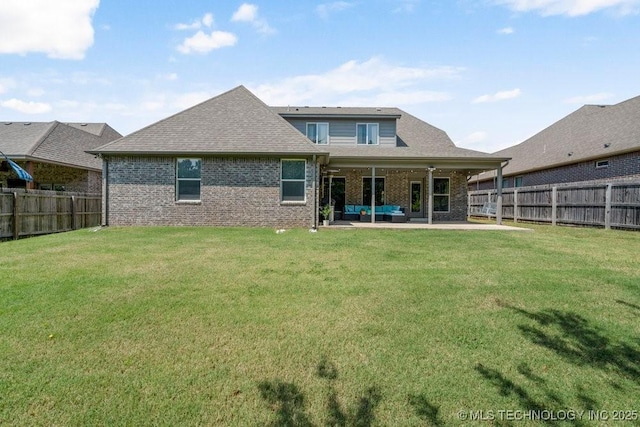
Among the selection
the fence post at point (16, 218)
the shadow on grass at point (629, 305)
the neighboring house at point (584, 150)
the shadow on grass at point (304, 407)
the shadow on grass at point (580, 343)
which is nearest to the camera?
the shadow on grass at point (304, 407)

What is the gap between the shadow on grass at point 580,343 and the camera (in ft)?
10.4

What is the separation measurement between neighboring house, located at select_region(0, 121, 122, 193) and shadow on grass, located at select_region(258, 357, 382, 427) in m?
19.2

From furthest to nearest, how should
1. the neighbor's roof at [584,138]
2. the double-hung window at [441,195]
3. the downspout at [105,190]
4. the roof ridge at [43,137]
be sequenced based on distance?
the double-hung window at [441,195], the roof ridge at [43,137], the neighbor's roof at [584,138], the downspout at [105,190]

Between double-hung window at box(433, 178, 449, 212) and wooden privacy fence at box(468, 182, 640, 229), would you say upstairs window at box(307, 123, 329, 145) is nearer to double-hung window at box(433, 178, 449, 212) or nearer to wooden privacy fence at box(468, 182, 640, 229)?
double-hung window at box(433, 178, 449, 212)

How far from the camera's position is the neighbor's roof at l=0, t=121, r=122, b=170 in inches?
656

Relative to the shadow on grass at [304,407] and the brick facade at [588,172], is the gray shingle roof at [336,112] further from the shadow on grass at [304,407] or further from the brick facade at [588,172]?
the shadow on grass at [304,407]

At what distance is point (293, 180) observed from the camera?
45.6 feet

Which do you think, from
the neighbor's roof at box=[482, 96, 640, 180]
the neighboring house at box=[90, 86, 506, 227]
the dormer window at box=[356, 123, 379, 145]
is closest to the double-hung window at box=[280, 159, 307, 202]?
the neighboring house at box=[90, 86, 506, 227]

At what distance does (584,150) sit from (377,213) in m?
11.4

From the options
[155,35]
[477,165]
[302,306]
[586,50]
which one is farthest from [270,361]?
[477,165]

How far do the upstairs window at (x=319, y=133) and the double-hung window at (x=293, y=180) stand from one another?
4.67 m

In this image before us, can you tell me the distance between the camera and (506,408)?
8.66 ft

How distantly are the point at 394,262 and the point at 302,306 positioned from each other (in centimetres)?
304

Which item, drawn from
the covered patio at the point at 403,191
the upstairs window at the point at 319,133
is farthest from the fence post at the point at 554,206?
the upstairs window at the point at 319,133
